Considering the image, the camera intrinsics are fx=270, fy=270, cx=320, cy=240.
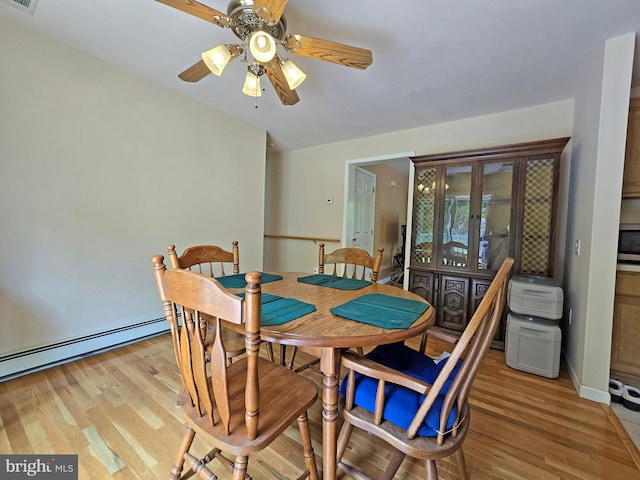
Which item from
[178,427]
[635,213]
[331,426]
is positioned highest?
[635,213]

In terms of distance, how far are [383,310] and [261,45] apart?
1.42 metres

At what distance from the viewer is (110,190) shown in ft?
7.55

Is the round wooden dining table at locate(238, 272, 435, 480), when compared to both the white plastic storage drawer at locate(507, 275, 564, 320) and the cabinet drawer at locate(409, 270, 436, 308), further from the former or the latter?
the cabinet drawer at locate(409, 270, 436, 308)

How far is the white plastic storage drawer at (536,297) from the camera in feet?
6.78

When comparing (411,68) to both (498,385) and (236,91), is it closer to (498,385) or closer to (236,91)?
(236,91)

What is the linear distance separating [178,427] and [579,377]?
2.62m

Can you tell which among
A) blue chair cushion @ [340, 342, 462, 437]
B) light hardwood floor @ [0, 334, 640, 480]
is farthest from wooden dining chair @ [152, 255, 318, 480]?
light hardwood floor @ [0, 334, 640, 480]

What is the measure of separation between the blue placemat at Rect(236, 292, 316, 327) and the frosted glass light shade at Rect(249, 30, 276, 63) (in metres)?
1.22

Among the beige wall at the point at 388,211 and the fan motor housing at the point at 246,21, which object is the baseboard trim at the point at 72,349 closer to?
the fan motor housing at the point at 246,21

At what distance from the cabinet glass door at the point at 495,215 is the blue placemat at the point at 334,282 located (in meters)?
1.56

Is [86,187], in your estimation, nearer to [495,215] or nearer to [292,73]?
[292,73]

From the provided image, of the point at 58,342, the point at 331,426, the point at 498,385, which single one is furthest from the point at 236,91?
the point at 498,385

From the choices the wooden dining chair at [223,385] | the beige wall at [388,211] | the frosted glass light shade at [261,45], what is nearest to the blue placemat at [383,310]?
the wooden dining chair at [223,385]

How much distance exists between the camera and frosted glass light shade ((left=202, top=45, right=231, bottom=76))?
1.45 metres
